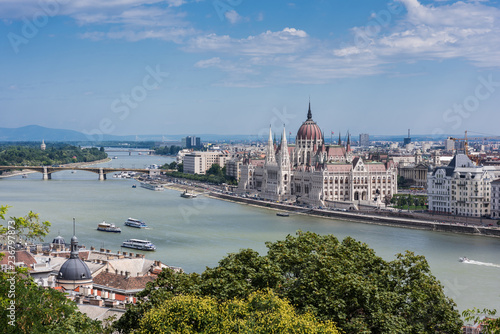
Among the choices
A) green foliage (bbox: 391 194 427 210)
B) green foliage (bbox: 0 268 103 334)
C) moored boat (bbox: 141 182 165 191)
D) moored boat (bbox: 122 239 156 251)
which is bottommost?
moored boat (bbox: 141 182 165 191)

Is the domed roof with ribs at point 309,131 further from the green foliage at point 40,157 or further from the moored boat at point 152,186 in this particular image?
the green foliage at point 40,157

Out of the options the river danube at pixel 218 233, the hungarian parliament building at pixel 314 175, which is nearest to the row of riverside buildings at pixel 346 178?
the hungarian parliament building at pixel 314 175

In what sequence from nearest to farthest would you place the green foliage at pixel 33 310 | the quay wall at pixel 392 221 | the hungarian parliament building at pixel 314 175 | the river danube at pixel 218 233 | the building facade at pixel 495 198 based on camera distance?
the green foliage at pixel 33 310 → the river danube at pixel 218 233 → the quay wall at pixel 392 221 → the building facade at pixel 495 198 → the hungarian parliament building at pixel 314 175

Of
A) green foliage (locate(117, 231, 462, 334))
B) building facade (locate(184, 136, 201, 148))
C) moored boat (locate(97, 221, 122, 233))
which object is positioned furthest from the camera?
building facade (locate(184, 136, 201, 148))

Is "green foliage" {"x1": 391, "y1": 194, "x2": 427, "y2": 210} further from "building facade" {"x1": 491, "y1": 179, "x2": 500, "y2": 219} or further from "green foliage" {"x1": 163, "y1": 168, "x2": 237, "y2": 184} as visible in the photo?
"green foliage" {"x1": 163, "y1": 168, "x2": 237, "y2": 184}

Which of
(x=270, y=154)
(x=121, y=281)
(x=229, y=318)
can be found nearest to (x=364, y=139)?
(x=270, y=154)

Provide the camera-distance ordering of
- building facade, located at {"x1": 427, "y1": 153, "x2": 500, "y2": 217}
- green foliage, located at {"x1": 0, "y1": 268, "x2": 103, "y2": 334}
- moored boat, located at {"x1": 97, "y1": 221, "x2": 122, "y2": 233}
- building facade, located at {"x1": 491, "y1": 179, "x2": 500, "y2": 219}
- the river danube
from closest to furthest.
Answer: green foliage, located at {"x1": 0, "y1": 268, "x2": 103, "y2": 334} < the river danube < moored boat, located at {"x1": 97, "y1": 221, "x2": 122, "y2": 233} < building facade, located at {"x1": 491, "y1": 179, "x2": 500, "y2": 219} < building facade, located at {"x1": 427, "y1": 153, "x2": 500, "y2": 217}

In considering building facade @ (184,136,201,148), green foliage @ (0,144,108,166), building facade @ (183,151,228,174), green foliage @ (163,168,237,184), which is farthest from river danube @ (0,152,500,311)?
building facade @ (184,136,201,148)
